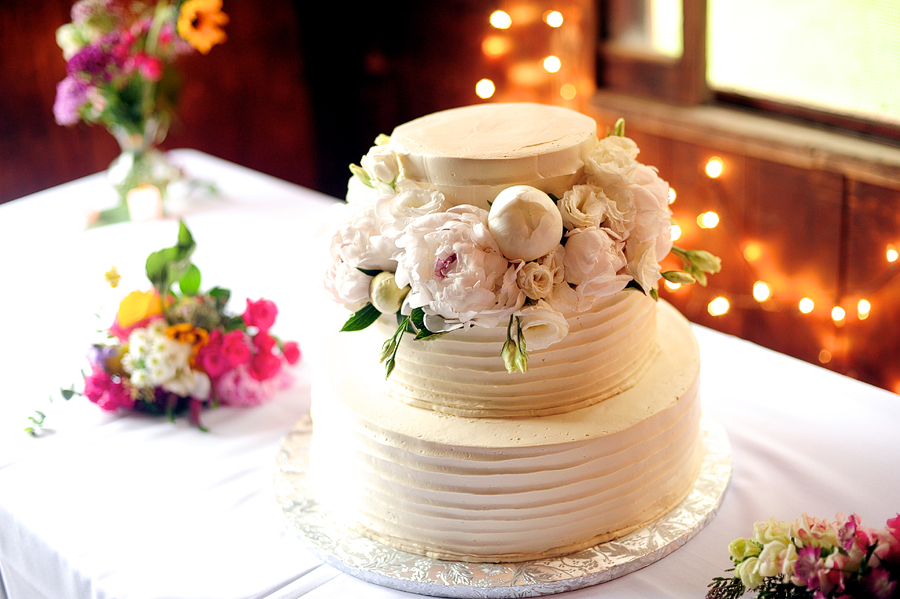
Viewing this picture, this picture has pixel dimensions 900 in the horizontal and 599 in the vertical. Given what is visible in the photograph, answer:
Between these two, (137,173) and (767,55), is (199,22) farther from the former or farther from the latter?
(767,55)

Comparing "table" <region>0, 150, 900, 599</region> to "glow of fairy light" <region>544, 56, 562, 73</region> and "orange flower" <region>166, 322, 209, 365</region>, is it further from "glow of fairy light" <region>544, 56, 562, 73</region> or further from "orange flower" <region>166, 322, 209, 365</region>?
"glow of fairy light" <region>544, 56, 562, 73</region>

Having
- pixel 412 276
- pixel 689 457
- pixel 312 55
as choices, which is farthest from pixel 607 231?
pixel 312 55

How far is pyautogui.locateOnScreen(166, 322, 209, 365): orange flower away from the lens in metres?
1.85

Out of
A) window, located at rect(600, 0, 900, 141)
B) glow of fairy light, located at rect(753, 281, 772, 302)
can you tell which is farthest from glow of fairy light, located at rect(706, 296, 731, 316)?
window, located at rect(600, 0, 900, 141)

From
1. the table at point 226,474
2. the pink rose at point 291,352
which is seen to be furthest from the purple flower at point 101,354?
the pink rose at point 291,352

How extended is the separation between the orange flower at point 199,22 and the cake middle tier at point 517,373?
1.61 m

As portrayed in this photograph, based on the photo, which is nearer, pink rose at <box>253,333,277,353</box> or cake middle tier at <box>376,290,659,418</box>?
cake middle tier at <box>376,290,659,418</box>

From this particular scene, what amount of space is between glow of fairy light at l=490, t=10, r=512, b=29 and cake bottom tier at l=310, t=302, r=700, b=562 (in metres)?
2.23

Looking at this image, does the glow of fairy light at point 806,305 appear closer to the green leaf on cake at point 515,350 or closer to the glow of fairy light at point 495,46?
the glow of fairy light at point 495,46

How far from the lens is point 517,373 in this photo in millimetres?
1359

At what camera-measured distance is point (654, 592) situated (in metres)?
1.34

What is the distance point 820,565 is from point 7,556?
1.40 m

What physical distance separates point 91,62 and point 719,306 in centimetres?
215

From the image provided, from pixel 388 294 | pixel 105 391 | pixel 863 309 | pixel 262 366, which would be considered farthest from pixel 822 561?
pixel 863 309
